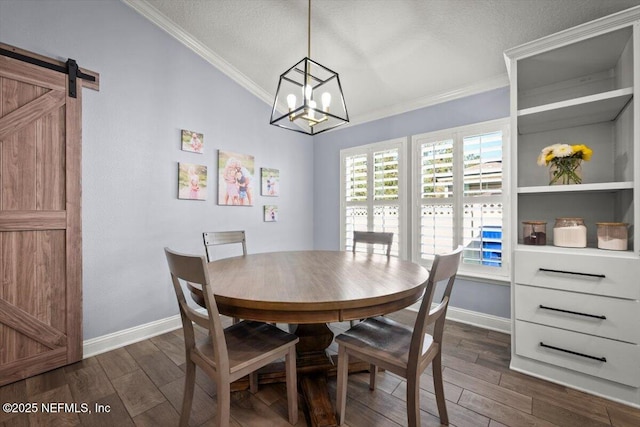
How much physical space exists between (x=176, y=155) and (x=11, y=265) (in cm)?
145

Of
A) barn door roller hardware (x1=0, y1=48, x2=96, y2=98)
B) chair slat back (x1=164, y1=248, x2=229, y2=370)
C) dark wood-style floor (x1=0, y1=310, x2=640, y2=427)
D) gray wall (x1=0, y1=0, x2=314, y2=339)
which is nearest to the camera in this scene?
chair slat back (x1=164, y1=248, x2=229, y2=370)

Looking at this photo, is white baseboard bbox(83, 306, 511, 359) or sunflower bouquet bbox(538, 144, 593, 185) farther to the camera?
white baseboard bbox(83, 306, 511, 359)

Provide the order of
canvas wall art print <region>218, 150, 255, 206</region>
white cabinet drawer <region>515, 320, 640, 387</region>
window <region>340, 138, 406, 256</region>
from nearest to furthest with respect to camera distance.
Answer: white cabinet drawer <region>515, 320, 640, 387</region> < canvas wall art print <region>218, 150, 255, 206</region> < window <region>340, 138, 406, 256</region>

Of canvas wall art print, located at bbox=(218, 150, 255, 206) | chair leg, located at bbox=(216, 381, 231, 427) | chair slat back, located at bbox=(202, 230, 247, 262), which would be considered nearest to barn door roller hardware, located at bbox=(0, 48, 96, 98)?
canvas wall art print, located at bbox=(218, 150, 255, 206)

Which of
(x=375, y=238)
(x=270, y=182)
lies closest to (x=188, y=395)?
(x=375, y=238)

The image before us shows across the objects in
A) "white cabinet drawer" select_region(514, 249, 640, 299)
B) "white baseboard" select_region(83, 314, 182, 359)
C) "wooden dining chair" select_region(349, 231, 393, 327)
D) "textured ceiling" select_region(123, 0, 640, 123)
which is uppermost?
"textured ceiling" select_region(123, 0, 640, 123)

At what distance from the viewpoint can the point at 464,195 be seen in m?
2.84

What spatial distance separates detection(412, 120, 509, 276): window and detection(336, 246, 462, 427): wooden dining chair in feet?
5.34

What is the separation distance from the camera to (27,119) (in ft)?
6.29

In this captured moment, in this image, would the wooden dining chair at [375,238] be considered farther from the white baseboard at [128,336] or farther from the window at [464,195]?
the white baseboard at [128,336]

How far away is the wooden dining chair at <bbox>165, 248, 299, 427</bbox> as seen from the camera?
3.79 ft

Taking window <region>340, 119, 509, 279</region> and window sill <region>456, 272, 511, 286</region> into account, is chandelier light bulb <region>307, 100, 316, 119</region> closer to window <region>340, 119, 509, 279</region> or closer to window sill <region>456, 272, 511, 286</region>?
window <region>340, 119, 509, 279</region>

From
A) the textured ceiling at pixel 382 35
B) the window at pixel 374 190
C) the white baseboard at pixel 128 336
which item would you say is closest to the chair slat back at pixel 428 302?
the textured ceiling at pixel 382 35

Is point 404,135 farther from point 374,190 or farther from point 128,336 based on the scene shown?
point 128,336
